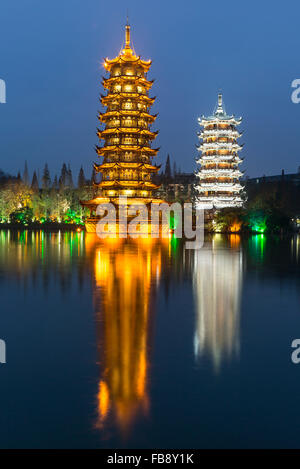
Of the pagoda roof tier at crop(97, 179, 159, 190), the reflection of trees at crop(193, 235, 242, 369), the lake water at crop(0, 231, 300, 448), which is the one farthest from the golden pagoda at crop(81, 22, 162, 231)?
the lake water at crop(0, 231, 300, 448)

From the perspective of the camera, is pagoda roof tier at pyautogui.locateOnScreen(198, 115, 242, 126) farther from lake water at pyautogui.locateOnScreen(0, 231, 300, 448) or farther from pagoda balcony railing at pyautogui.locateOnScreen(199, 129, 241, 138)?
lake water at pyautogui.locateOnScreen(0, 231, 300, 448)

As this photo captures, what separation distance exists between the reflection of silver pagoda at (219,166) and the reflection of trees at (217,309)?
4574cm

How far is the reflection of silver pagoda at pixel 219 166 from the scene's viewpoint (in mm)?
64500

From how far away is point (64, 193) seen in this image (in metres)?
85.1

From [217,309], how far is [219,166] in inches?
2208

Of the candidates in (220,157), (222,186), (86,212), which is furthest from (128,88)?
(86,212)

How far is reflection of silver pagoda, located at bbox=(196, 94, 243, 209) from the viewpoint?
212 feet

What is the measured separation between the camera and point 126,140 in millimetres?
58188

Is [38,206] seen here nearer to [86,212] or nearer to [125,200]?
[86,212]

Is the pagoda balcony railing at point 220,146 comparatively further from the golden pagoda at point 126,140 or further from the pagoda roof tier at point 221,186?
the golden pagoda at point 126,140

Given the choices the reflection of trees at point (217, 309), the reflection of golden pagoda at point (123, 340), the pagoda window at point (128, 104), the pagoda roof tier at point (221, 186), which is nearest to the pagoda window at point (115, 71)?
the pagoda window at point (128, 104)

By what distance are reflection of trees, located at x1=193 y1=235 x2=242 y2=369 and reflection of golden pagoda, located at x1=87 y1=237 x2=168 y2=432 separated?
3.62 ft

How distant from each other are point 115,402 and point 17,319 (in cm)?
499
